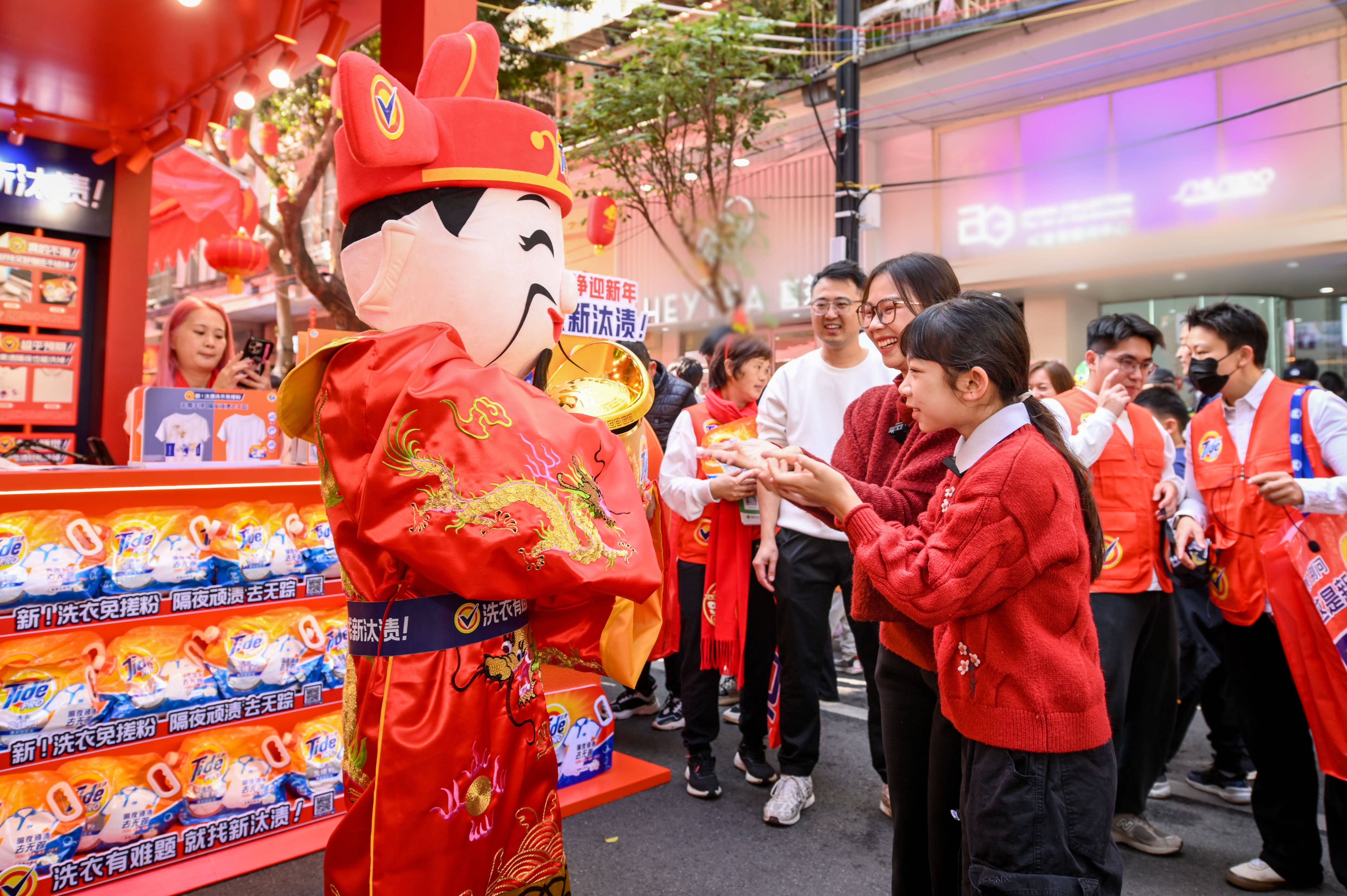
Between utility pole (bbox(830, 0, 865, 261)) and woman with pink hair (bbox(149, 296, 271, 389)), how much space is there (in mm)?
3939

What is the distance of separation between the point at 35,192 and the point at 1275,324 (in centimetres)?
1127

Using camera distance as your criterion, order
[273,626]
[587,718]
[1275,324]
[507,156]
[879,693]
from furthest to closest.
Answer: [1275,324], [587,718], [273,626], [879,693], [507,156]

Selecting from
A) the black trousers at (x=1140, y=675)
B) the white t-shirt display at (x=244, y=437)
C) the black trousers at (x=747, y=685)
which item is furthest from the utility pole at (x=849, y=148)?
the white t-shirt display at (x=244, y=437)

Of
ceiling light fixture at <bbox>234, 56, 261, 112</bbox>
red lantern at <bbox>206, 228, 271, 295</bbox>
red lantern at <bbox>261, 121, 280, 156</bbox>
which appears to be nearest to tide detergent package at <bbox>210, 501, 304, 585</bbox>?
ceiling light fixture at <bbox>234, 56, 261, 112</bbox>

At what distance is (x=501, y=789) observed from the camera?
1405 mm

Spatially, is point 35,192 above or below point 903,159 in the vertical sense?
below

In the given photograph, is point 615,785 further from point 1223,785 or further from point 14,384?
point 14,384

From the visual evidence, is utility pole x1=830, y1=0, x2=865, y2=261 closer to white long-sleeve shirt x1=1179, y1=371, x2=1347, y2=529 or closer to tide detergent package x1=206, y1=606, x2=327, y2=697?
white long-sleeve shirt x1=1179, y1=371, x2=1347, y2=529

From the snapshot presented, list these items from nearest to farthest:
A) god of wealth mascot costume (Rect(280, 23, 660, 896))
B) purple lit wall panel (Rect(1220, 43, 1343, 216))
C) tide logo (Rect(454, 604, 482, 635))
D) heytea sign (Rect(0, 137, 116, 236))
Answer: god of wealth mascot costume (Rect(280, 23, 660, 896)), tide logo (Rect(454, 604, 482, 635)), heytea sign (Rect(0, 137, 116, 236)), purple lit wall panel (Rect(1220, 43, 1343, 216))

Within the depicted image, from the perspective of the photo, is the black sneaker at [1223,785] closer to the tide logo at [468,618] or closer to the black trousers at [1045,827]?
the black trousers at [1045,827]

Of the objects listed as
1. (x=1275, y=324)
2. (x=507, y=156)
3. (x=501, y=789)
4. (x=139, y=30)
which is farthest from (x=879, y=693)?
(x=1275, y=324)

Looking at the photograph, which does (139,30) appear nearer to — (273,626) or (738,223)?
(273,626)

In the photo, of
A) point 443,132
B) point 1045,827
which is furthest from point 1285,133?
point 443,132

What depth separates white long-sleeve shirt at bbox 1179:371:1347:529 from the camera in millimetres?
2217
